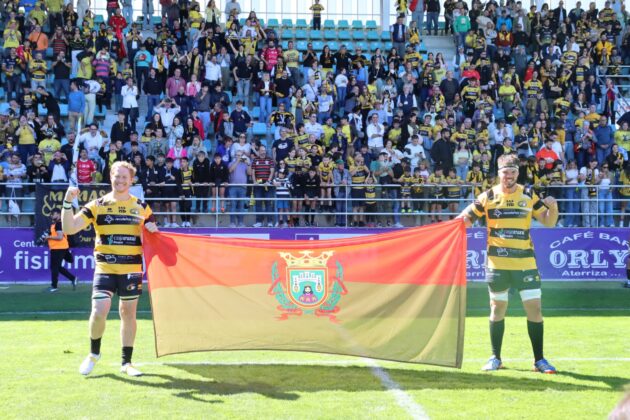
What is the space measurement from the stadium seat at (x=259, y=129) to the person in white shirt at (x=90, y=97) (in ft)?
14.0

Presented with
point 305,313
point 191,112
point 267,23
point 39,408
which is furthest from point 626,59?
point 39,408

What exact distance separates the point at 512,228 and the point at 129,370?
421cm

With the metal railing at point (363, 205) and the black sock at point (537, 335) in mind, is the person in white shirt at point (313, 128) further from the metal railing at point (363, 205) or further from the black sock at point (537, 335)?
the black sock at point (537, 335)

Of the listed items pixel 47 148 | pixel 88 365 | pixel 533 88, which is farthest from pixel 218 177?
pixel 88 365

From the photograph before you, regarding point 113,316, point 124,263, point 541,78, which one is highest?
point 541,78

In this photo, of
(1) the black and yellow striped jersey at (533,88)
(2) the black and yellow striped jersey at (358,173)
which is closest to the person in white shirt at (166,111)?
(2) the black and yellow striped jersey at (358,173)

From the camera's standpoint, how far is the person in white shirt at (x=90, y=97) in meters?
22.4

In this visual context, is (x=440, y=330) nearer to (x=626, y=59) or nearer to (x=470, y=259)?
(x=470, y=259)

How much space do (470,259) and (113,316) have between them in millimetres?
8627

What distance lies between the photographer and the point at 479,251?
19172 millimetres

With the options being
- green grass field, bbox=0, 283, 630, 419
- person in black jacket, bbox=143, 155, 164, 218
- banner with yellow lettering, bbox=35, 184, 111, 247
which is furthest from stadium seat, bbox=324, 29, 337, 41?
green grass field, bbox=0, 283, 630, 419

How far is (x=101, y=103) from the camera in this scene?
2297cm

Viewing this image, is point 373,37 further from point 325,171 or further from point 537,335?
point 537,335

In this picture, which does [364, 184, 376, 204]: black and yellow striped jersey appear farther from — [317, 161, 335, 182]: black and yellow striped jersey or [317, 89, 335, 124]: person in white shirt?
[317, 89, 335, 124]: person in white shirt
